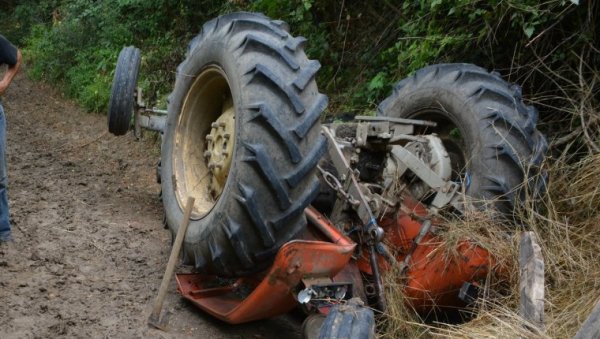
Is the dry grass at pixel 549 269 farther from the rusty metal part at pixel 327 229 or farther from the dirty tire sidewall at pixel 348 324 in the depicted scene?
the dirty tire sidewall at pixel 348 324

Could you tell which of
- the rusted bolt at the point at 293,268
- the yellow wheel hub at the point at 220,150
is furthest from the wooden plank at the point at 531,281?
the yellow wheel hub at the point at 220,150

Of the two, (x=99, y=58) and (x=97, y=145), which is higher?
(x=99, y=58)

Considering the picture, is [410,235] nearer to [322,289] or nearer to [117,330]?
[322,289]

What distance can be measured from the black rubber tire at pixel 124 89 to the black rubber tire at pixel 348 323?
2.97m

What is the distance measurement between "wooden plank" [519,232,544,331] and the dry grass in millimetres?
54

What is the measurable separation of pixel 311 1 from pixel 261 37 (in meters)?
4.21

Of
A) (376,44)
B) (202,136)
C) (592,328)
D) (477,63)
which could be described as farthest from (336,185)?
(376,44)

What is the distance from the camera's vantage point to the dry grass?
9.87 ft

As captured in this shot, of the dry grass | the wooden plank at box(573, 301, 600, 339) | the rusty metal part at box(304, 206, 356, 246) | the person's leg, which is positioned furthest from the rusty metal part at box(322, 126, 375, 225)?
the person's leg

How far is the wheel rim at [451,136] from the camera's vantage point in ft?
13.5

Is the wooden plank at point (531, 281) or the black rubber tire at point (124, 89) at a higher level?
the black rubber tire at point (124, 89)

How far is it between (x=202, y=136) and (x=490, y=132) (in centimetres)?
174

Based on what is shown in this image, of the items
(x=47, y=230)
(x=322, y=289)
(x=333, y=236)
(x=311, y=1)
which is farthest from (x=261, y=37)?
(x=311, y=1)

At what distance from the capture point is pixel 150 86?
879cm
